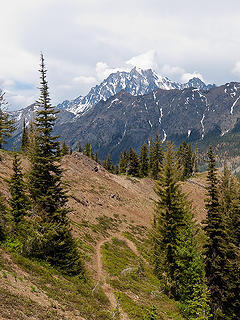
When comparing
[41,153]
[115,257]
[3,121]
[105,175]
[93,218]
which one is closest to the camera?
[41,153]

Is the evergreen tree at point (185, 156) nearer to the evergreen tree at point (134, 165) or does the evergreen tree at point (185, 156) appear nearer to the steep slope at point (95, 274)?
the evergreen tree at point (134, 165)

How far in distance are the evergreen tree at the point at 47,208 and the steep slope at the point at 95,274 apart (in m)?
1.29

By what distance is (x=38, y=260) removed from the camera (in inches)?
715

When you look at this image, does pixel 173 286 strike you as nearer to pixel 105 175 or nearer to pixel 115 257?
pixel 115 257

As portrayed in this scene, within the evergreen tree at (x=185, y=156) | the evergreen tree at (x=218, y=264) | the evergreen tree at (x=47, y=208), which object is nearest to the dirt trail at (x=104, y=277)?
the evergreen tree at (x=47, y=208)

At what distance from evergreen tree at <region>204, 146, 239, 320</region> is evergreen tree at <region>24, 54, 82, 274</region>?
13.9m

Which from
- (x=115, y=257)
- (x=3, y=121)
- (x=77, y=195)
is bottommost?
(x=115, y=257)

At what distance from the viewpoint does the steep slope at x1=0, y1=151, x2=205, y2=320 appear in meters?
12.9

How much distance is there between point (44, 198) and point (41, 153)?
3940 millimetres

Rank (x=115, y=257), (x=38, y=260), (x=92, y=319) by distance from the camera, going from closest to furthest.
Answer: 1. (x=92, y=319)
2. (x=38, y=260)
3. (x=115, y=257)

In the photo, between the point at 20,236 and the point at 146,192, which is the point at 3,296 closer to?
the point at 20,236

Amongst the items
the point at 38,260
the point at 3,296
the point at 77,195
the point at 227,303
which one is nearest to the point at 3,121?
the point at 77,195

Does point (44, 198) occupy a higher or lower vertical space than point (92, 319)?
higher

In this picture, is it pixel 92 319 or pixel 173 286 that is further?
pixel 173 286
